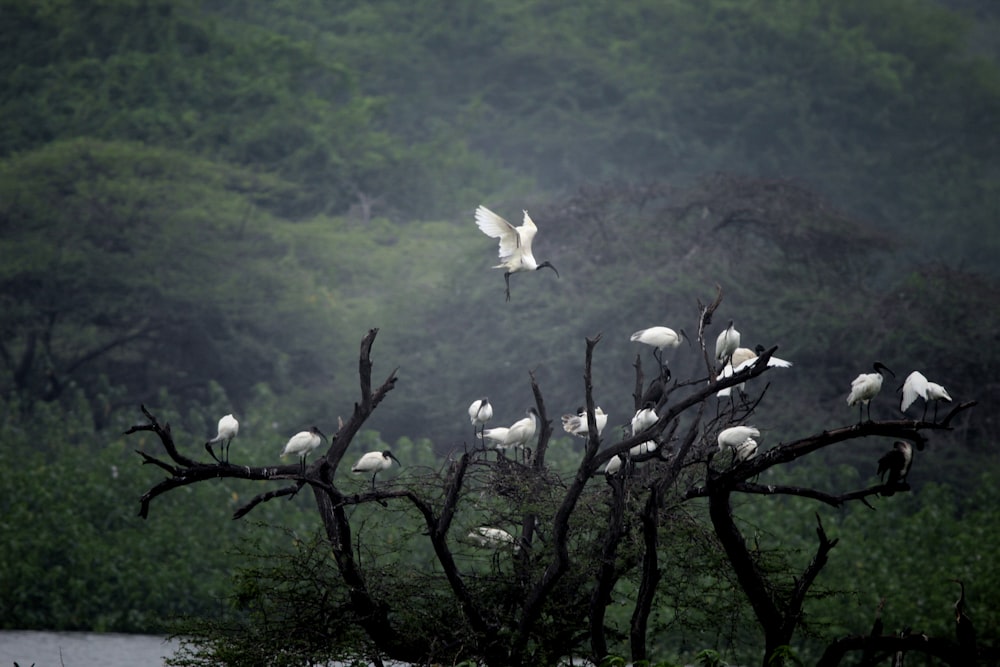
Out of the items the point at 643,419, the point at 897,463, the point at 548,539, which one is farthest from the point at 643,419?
the point at 897,463

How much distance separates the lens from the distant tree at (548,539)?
520 cm

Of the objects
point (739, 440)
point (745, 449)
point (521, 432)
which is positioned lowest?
point (521, 432)

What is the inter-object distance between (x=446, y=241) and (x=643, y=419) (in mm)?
15867

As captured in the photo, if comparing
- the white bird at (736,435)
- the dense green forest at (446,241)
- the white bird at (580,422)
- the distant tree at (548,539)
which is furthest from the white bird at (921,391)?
the white bird at (580,422)

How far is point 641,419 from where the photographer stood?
6062 mm

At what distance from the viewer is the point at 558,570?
568 centimetres

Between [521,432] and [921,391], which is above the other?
[921,391]

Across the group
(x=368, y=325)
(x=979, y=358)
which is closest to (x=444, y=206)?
(x=368, y=325)

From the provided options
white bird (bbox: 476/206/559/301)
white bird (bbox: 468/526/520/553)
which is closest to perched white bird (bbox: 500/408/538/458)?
white bird (bbox: 468/526/520/553)

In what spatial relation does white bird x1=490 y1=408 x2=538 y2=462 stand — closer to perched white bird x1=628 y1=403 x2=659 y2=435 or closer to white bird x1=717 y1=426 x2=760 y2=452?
perched white bird x1=628 y1=403 x2=659 y2=435

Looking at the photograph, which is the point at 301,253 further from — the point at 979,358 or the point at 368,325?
the point at 979,358

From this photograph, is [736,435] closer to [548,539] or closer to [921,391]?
[921,391]

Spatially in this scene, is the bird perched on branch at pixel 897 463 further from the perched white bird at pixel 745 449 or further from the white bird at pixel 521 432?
the white bird at pixel 521 432

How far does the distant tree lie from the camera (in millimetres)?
5195
